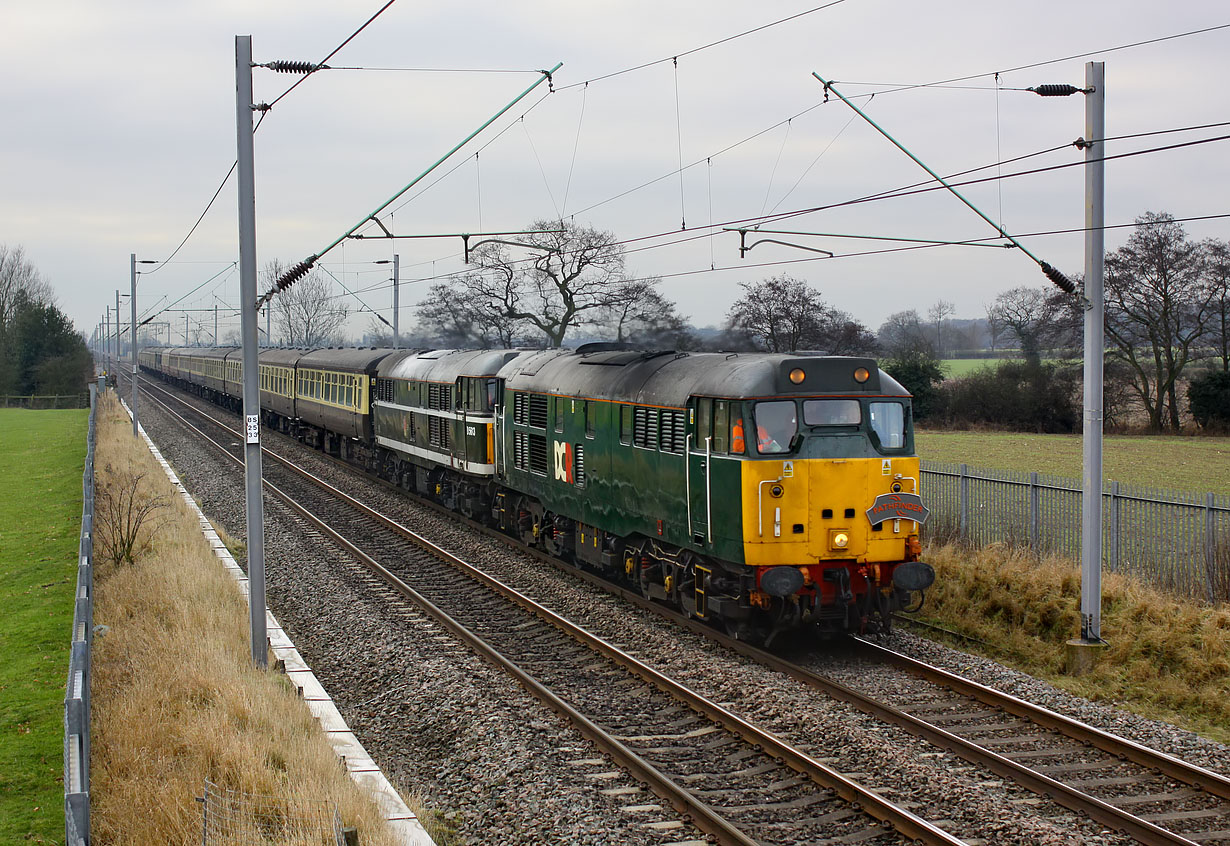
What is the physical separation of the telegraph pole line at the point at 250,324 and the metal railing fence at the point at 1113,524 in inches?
401

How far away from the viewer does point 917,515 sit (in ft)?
39.0

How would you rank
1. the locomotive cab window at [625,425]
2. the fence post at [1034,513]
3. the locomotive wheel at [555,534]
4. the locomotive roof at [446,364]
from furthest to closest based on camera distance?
1. the locomotive roof at [446,364]
2. the locomotive wheel at [555,534]
3. the fence post at [1034,513]
4. the locomotive cab window at [625,425]

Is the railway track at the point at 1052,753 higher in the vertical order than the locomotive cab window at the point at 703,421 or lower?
lower

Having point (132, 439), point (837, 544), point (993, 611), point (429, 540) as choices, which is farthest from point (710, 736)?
point (132, 439)

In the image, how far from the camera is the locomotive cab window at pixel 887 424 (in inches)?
472

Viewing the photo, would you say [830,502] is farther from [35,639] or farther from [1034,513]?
[35,639]

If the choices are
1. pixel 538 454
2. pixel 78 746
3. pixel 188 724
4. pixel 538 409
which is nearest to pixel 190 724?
pixel 188 724

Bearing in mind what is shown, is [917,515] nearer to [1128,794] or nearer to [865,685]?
[865,685]

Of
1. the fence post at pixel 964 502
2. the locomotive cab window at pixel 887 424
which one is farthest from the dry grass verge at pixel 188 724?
the fence post at pixel 964 502

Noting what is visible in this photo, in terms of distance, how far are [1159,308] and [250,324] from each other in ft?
142

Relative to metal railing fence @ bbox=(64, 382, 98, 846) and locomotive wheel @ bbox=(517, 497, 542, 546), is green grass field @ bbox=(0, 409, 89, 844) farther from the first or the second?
locomotive wheel @ bbox=(517, 497, 542, 546)

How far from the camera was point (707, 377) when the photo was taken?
40.8 ft

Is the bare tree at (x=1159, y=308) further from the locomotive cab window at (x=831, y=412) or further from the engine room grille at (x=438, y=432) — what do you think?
the locomotive cab window at (x=831, y=412)

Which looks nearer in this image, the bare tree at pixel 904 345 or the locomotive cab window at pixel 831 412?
the locomotive cab window at pixel 831 412
